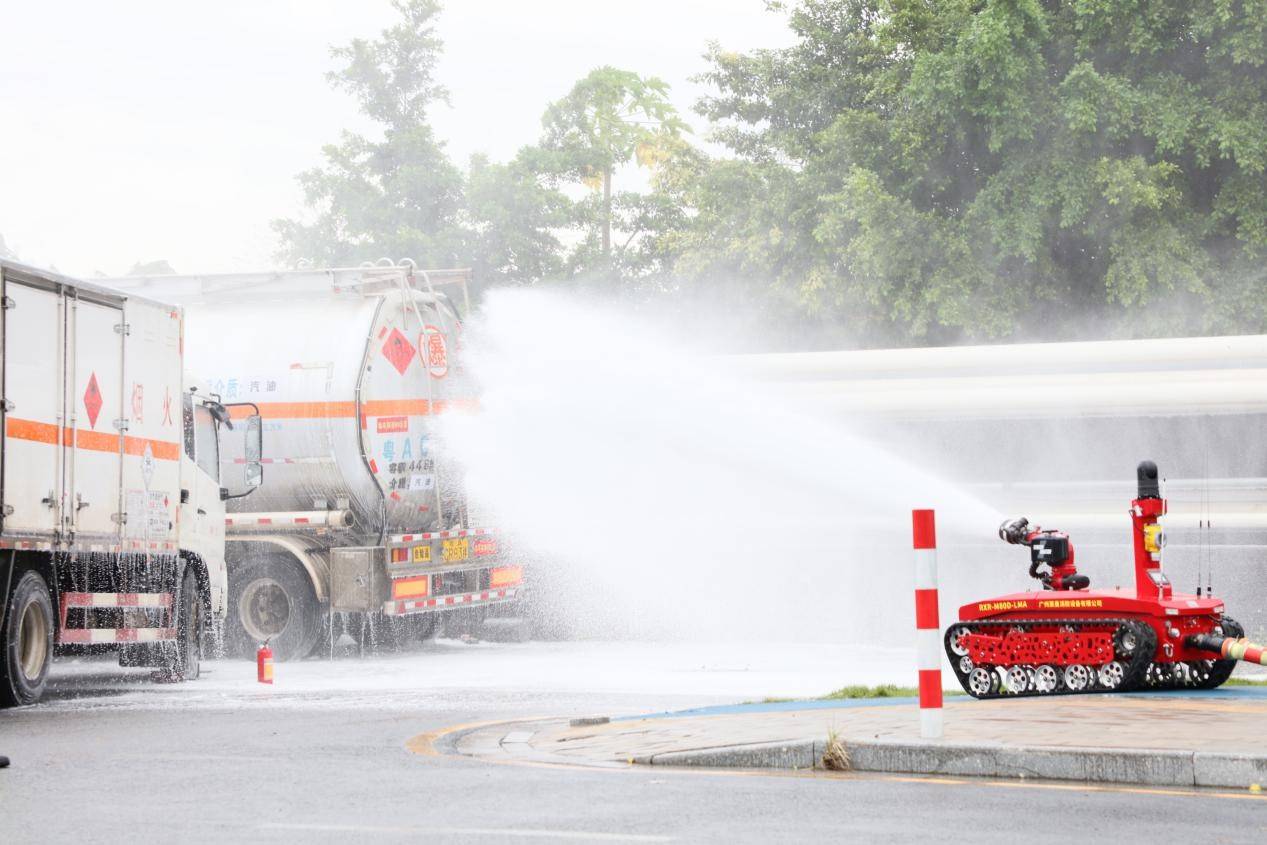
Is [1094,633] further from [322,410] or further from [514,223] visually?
[514,223]

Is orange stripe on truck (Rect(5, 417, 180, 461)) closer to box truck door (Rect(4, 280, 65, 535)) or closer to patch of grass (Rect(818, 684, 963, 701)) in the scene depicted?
box truck door (Rect(4, 280, 65, 535))

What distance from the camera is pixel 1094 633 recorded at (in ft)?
35.6

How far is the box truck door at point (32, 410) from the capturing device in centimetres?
1304

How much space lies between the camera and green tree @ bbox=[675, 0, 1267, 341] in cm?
2539

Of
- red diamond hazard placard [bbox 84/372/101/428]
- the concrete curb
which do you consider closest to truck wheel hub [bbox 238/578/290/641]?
red diamond hazard placard [bbox 84/372/101/428]

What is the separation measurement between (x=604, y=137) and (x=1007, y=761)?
41.1 meters

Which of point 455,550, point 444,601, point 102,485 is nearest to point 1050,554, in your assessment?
point 102,485

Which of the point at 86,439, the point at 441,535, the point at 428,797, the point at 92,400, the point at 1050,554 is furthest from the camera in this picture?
the point at 441,535

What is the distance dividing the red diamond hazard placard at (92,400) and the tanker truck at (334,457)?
4321 mm

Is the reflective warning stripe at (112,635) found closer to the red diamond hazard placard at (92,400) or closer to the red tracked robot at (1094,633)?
the red diamond hazard placard at (92,400)

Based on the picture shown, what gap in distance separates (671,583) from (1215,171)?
11956 millimetres

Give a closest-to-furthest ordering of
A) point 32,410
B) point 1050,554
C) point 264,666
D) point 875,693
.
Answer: point 1050,554 < point 875,693 < point 32,410 < point 264,666

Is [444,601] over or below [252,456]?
below

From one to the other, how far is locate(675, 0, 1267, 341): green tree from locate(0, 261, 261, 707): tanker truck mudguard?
503 inches
